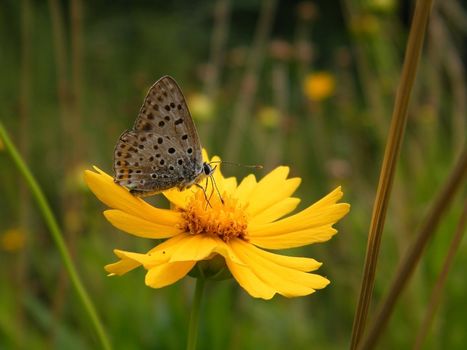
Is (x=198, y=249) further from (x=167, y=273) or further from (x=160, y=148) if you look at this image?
(x=160, y=148)

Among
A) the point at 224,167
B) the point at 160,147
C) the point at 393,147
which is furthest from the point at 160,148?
the point at 224,167

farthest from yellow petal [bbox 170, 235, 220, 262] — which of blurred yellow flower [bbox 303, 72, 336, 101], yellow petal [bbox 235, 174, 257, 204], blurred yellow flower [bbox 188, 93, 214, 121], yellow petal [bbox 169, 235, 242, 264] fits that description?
blurred yellow flower [bbox 303, 72, 336, 101]

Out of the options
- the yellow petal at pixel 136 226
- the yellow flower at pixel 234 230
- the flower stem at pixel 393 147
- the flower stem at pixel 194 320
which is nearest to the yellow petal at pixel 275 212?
the yellow flower at pixel 234 230

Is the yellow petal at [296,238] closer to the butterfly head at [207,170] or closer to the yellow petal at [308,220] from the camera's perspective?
the yellow petal at [308,220]

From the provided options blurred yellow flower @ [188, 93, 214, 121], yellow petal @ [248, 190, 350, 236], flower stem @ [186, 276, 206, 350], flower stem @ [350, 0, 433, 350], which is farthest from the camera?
blurred yellow flower @ [188, 93, 214, 121]

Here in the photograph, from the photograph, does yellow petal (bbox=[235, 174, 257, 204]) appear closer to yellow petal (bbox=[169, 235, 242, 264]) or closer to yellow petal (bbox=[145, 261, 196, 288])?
yellow petal (bbox=[169, 235, 242, 264])

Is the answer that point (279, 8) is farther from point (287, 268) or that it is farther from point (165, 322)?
point (287, 268)

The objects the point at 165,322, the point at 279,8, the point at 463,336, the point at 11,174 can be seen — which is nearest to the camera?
the point at 165,322

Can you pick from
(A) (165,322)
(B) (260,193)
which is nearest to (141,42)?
(A) (165,322)
